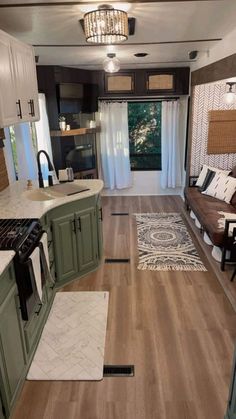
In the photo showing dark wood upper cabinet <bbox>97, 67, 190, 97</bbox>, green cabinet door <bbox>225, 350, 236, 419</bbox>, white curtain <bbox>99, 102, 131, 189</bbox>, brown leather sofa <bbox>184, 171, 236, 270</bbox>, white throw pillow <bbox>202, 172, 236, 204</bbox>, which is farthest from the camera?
white curtain <bbox>99, 102, 131, 189</bbox>

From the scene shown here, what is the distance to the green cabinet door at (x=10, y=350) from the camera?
1.74m

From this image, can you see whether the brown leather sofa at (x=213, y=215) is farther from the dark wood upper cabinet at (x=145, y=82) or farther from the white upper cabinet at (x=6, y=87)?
the white upper cabinet at (x=6, y=87)

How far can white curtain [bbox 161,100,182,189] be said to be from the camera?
577 cm

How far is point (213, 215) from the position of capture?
387 cm

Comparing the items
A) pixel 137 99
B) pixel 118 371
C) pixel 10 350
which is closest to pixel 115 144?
pixel 137 99

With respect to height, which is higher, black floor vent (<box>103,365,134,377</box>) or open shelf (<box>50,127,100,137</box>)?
open shelf (<box>50,127,100,137</box>)

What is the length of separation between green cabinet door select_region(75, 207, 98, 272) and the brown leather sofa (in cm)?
136

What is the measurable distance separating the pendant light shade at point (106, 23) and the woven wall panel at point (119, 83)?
3612 millimetres

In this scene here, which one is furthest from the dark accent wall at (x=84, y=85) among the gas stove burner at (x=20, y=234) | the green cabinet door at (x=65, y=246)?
the gas stove burner at (x=20, y=234)

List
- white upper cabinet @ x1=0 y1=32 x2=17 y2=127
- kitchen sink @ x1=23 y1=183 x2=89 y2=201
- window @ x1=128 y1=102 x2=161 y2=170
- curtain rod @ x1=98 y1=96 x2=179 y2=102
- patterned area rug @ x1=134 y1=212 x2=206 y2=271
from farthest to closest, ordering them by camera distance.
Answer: window @ x1=128 y1=102 x2=161 y2=170
curtain rod @ x1=98 y1=96 x2=179 y2=102
patterned area rug @ x1=134 y1=212 x2=206 y2=271
kitchen sink @ x1=23 y1=183 x2=89 y2=201
white upper cabinet @ x1=0 y1=32 x2=17 y2=127

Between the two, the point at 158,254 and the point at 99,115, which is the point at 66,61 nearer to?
the point at 99,115

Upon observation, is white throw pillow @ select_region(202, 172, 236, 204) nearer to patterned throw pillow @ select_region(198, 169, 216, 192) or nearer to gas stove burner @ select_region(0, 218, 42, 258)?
patterned throw pillow @ select_region(198, 169, 216, 192)

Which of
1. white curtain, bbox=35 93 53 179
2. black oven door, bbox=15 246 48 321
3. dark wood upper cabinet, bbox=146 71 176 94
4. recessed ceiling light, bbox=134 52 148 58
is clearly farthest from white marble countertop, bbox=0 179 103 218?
dark wood upper cabinet, bbox=146 71 176 94

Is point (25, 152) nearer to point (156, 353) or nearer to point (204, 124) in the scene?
point (204, 124)
